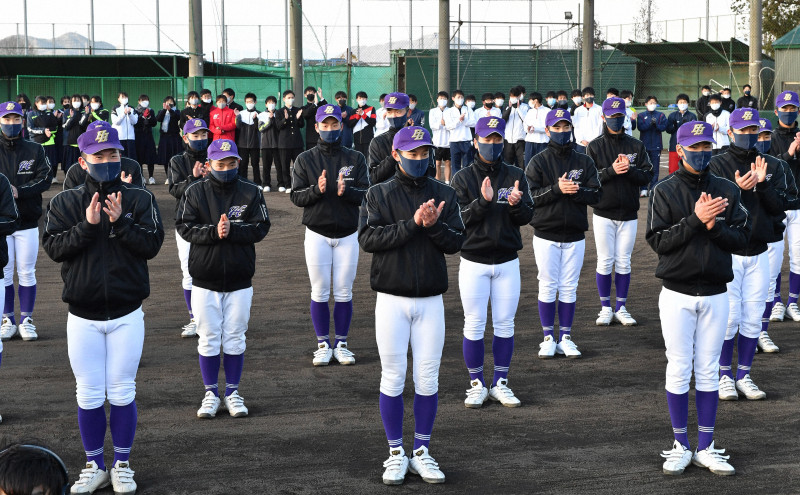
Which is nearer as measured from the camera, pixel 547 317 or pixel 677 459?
pixel 677 459

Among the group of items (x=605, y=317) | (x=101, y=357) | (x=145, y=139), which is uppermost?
(x=145, y=139)

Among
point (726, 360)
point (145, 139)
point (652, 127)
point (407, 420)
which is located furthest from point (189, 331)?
point (145, 139)

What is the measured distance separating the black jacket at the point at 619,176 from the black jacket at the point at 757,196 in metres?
1.95

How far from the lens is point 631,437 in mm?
7590

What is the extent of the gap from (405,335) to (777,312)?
6442 millimetres

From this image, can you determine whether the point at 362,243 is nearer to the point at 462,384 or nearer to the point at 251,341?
the point at 462,384

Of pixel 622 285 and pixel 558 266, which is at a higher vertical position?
pixel 558 266

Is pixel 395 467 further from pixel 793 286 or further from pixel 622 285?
pixel 793 286

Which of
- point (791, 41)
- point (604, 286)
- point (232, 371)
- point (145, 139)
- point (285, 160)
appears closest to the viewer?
point (232, 371)

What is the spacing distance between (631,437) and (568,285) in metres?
2.71

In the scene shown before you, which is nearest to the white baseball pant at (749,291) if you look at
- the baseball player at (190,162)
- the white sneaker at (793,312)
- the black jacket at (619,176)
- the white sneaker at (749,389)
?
the white sneaker at (749,389)

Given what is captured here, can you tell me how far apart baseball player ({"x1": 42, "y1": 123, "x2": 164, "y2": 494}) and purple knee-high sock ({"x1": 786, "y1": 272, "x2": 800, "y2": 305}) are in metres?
7.89

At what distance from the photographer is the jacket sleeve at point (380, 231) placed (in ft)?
21.9

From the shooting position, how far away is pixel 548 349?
998cm
